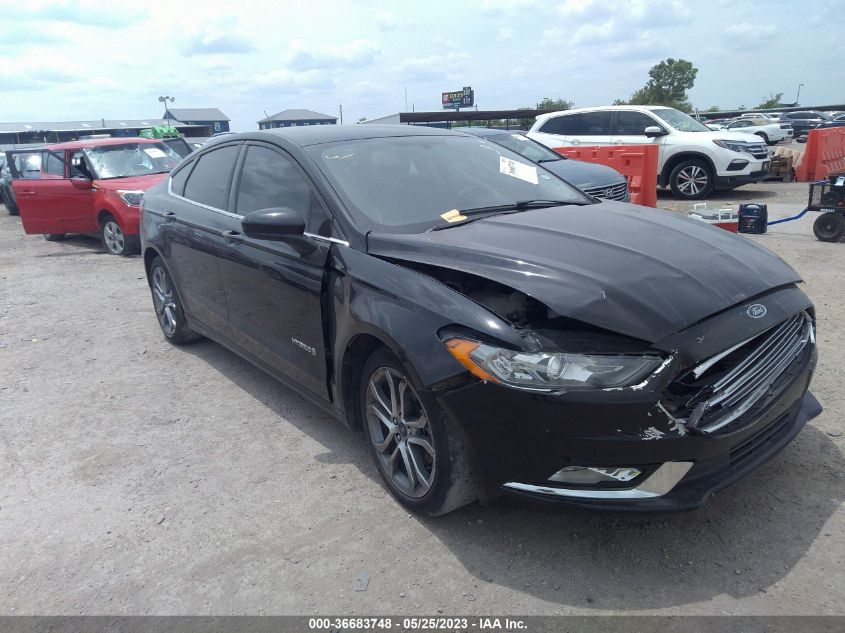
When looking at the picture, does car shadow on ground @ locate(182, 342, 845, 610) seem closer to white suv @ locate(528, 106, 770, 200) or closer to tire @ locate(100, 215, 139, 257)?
tire @ locate(100, 215, 139, 257)

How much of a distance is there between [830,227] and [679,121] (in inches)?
224

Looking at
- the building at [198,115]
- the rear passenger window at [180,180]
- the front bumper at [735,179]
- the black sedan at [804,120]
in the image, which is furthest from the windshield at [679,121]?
the building at [198,115]

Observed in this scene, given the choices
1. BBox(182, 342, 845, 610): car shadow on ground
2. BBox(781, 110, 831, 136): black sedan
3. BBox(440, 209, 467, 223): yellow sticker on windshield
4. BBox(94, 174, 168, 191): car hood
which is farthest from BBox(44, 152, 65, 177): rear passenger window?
BBox(781, 110, 831, 136): black sedan

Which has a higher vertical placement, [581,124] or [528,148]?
[581,124]

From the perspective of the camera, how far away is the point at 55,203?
11.0m

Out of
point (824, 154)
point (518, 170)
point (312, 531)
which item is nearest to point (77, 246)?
point (518, 170)

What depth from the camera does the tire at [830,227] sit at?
820 cm

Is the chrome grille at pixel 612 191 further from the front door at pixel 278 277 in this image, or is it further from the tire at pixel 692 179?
the front door at pixel 278 277

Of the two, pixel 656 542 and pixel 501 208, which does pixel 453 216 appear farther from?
pixel 656 542

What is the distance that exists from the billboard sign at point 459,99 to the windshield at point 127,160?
63.1 metres

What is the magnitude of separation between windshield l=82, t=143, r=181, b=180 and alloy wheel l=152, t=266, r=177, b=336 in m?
5.95

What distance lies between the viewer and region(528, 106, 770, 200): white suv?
1243 centimetres

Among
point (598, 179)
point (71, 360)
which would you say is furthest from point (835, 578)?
point (598, 179)

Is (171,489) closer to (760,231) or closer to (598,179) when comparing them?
(598,179)
